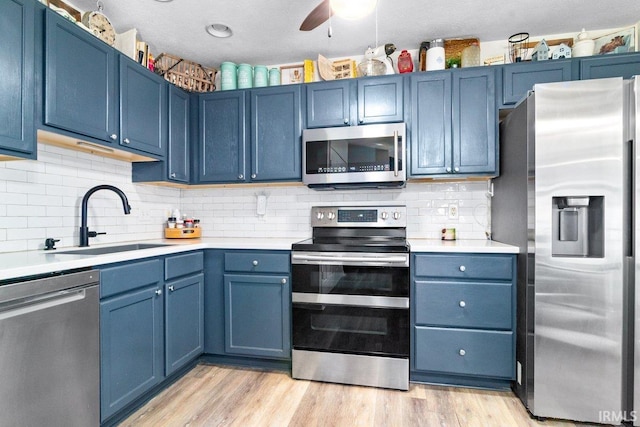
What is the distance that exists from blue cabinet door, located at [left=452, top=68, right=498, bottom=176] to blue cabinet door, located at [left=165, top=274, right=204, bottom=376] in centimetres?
208

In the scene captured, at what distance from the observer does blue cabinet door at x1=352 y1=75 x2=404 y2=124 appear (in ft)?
8.17

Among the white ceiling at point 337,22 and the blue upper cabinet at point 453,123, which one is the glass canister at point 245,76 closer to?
the white ceiling at point 337,22

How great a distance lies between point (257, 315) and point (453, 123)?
200cm

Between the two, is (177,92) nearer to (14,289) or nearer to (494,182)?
(14,289)

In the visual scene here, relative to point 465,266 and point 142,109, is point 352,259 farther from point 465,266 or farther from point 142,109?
point 142,109

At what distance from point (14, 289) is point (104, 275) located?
1.38 feet

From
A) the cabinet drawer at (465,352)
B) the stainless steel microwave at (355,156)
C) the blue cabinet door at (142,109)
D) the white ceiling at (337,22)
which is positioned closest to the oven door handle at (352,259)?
the cabinet drawer at (465,352)

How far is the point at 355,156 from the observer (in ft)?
8.23

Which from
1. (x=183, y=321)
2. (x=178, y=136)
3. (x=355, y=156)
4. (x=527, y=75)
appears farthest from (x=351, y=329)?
(x=527, y=75)

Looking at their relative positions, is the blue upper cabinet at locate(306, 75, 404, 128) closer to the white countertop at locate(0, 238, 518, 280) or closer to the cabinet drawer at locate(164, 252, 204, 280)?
the white countertop at locate(0, 238, 518, 280)

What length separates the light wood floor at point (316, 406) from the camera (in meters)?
1.81

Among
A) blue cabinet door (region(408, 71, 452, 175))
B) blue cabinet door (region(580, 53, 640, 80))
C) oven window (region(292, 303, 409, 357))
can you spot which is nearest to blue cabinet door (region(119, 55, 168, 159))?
oven window (region(292, 303, 409, 357))

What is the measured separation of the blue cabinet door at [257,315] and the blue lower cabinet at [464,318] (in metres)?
0.90

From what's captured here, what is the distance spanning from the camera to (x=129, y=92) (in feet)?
7.16
